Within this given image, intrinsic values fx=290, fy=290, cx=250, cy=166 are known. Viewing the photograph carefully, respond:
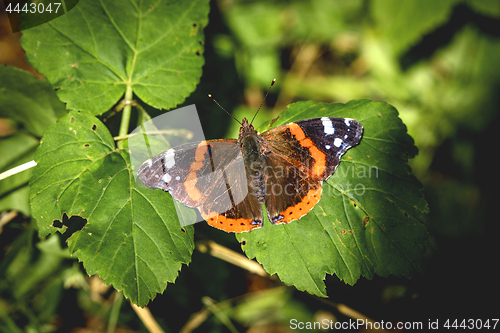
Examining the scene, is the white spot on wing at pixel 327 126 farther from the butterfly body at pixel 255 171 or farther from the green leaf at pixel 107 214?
the green leaf at pixel 107 214

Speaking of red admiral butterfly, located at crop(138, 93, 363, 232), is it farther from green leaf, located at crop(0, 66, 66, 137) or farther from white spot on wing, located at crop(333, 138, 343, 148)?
green leaf, located at crop(0, 66, 66, 137)

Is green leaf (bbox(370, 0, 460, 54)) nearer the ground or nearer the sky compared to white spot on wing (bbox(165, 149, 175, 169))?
nearer the sky

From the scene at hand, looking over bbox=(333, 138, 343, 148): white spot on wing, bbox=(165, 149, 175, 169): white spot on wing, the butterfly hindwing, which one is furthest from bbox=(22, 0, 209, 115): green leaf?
bbox=(333, 138, 343, 148): white spot on wing

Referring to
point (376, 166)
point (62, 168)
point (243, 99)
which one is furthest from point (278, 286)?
point (62, 168)

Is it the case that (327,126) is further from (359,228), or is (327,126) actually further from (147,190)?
(147,190)

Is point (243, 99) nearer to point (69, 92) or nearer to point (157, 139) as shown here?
point (157, 139)

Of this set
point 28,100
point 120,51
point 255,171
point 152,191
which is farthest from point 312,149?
point 28,100

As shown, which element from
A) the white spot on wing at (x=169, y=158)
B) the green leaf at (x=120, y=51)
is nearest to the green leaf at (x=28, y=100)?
the green leaf at (x=120, y=51)
